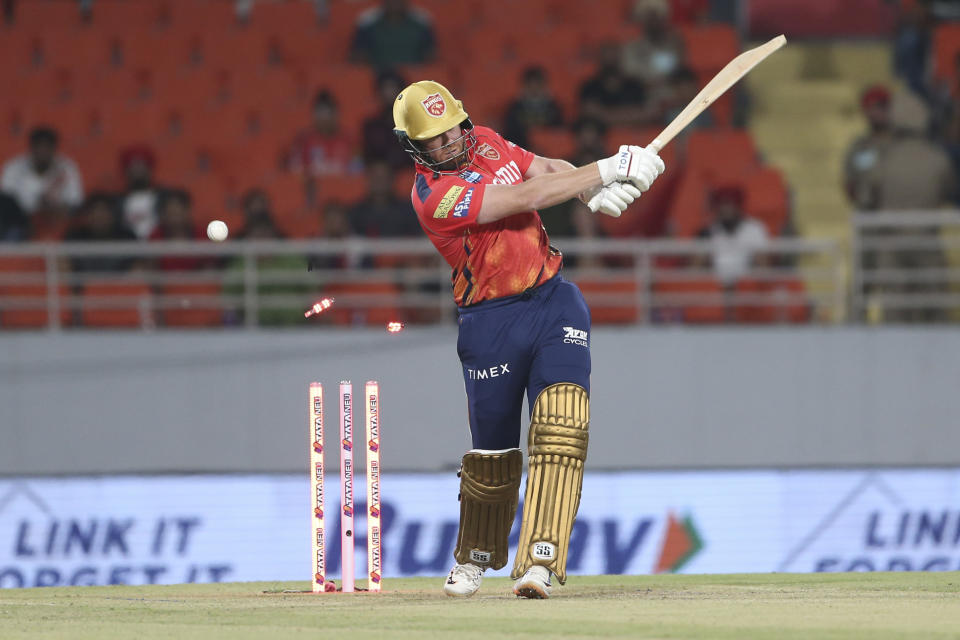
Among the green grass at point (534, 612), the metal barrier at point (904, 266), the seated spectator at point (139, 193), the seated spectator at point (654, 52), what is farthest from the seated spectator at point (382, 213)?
the green grass at point (534, 612)

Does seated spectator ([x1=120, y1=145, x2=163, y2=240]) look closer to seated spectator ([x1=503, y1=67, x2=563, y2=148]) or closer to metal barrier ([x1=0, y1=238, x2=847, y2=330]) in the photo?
metal barrier ([x1=0, y1=238, x2=847, y2=330])

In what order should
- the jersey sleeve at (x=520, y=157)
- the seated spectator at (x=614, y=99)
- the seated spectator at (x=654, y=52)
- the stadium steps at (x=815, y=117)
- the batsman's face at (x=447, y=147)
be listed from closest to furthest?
1. the batsman's face at (x=447, y=147)
2. the jersey sleeve at (x=520, y=157)
3. the seated spectator at (x=614, y=99)
4. the seated spectator at (x=654, y=52)
5. the stadium steps at (x=815, y=117)

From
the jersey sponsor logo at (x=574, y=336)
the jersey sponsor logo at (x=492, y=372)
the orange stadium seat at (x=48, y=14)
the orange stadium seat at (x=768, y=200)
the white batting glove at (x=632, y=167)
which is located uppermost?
the orange stadium seat at (x=48, y=14)

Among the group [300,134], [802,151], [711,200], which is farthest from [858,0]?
[300,134]

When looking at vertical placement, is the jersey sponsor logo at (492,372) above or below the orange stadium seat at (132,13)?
below

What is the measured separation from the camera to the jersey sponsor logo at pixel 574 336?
20.6 feet

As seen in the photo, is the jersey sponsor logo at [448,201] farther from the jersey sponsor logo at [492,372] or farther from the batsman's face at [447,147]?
the jersey sponsor logo at [492,372]

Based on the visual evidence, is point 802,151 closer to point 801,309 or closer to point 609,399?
point 801,309

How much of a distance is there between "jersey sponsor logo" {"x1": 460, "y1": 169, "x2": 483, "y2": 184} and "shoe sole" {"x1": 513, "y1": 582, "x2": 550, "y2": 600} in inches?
60.7

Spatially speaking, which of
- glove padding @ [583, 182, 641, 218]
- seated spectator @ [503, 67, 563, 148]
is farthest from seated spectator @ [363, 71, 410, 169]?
glove padding @ [583, 182, 641, 218]

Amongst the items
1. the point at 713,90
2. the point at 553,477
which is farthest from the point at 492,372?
the point at 713,90

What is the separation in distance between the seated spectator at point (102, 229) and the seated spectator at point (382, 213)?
1726mm

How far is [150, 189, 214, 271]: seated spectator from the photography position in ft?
40.4

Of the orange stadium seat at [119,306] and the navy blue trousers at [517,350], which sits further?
the orange stadium seat at [119,306]
